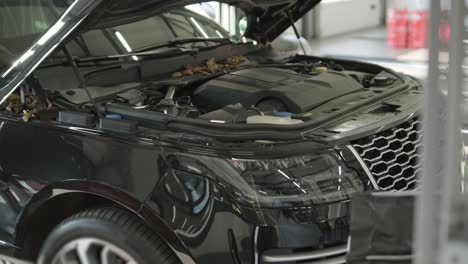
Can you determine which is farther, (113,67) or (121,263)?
(113,67)

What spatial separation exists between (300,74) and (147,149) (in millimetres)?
1467

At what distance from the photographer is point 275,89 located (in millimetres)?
3455

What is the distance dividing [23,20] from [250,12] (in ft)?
5.26

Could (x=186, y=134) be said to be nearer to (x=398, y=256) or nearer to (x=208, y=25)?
(x=398, y=256)

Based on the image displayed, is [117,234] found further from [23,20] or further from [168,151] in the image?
[23,20]

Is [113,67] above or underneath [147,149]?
above

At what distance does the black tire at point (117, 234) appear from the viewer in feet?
8.72

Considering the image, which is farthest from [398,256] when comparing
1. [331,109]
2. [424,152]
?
[331,109]

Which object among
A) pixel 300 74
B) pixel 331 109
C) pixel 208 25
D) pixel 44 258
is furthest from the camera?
pixel 208 25

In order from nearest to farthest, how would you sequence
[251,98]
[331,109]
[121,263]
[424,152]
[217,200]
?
[424,152]
[217,200]
[121,263]
[331,109]
[251,98]

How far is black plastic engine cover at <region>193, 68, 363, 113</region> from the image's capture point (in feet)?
11.1

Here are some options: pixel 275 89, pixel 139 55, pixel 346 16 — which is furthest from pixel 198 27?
pixel 346 16

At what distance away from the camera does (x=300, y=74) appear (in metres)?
3.91

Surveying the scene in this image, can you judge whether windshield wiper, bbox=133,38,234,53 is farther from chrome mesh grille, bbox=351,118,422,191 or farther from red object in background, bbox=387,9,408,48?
red object in background, bbox=387,9,408,48
